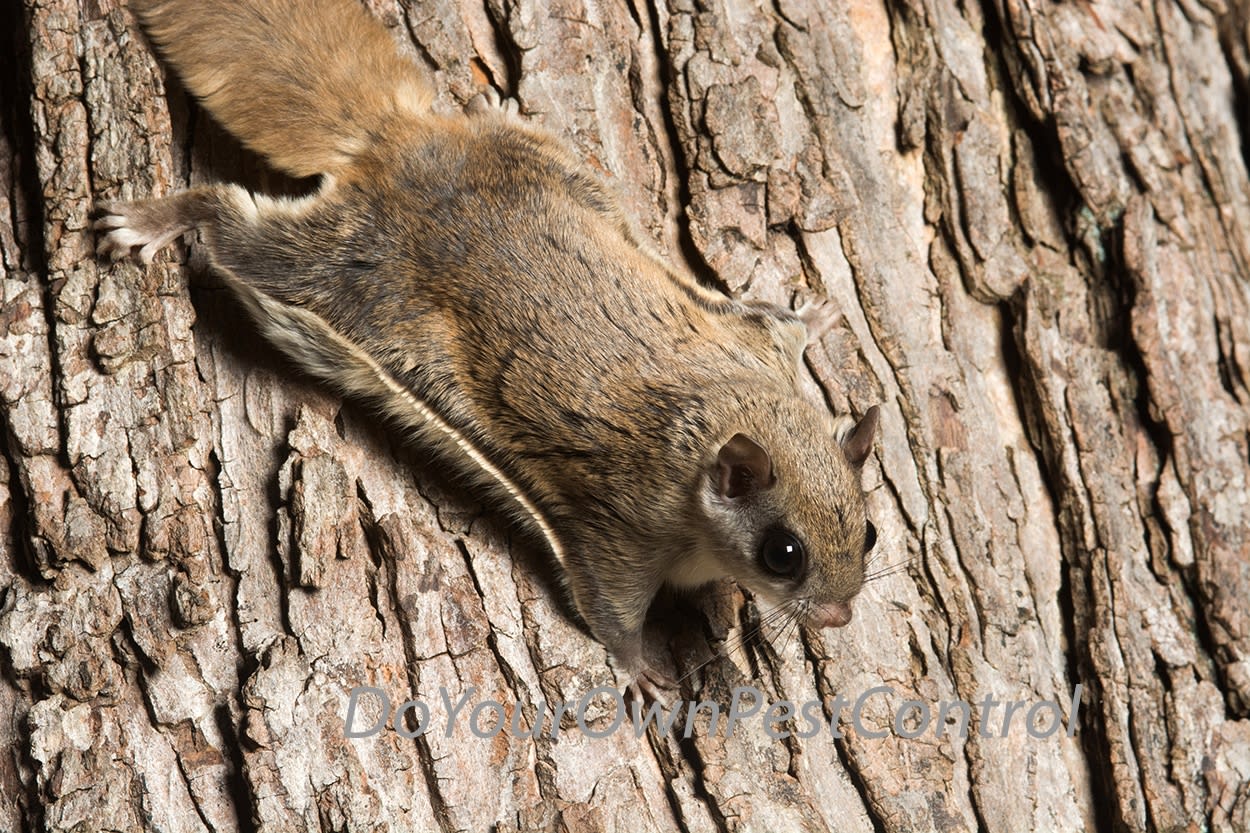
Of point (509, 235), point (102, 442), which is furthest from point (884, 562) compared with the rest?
point (102, 442)

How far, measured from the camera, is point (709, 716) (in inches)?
140

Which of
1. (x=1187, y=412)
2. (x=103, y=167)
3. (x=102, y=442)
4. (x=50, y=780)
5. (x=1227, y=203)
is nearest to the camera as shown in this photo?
(x=50, y=780)

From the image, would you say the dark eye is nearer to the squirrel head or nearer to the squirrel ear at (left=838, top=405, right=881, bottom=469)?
the squirrel head

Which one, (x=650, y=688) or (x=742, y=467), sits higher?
(x=742, y=467)

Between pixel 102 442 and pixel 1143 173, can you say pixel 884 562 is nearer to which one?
pixel 1143 173

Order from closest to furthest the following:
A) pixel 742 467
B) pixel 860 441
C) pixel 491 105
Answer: pixel 742 467, pixel 860 441, pixel 491 105

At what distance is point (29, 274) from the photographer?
357 centimetres

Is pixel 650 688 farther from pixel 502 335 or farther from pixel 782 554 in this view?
pixel 502 335

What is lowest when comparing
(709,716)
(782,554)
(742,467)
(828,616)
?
(709,716)

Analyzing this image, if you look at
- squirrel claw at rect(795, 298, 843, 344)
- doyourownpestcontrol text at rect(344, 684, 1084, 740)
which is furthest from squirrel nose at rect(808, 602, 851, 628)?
squirrel claw at rect(795, 298, 843, 344)

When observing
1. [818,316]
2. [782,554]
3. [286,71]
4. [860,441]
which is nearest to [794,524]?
[782,554]

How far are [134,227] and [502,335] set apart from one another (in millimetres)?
1139

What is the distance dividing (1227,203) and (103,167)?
4442 mm

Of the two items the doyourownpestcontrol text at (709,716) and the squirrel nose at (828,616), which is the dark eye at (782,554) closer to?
the squirrel nose at (828,616)
